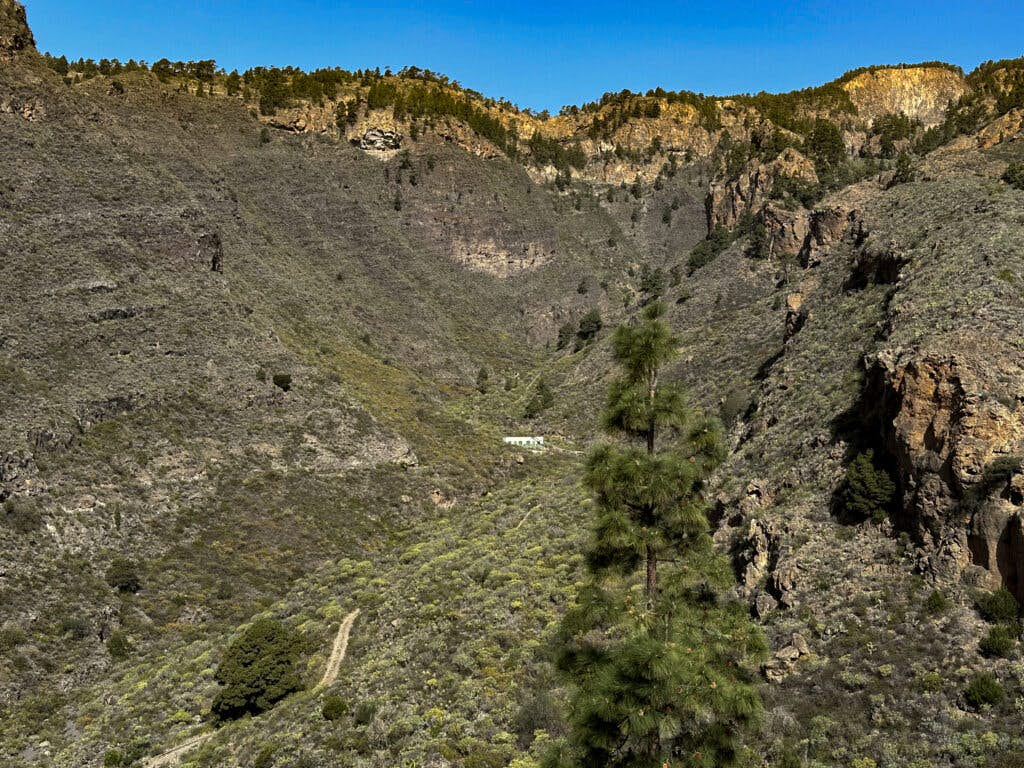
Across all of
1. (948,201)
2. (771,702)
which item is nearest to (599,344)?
(948,201)

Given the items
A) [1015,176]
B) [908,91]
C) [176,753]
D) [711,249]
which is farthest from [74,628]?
[908,91]

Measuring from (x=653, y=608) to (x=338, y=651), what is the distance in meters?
20.6

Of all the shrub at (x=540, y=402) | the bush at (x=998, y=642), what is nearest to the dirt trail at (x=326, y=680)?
the bush at (x=998, y=642)

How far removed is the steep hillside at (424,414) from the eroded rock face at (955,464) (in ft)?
0.30

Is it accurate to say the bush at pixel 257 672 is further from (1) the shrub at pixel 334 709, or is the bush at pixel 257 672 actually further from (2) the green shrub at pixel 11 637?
(2) the green shrub at pixel 11 637

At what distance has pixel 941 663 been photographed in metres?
16.9

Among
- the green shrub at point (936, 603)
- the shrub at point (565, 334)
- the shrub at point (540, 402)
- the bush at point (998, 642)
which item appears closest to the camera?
the bush at point (998, 642)

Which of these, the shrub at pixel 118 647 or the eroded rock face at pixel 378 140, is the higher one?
the eroded rock face at pixel 378 140

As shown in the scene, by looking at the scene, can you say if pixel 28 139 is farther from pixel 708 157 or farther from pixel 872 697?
pixel 708 157

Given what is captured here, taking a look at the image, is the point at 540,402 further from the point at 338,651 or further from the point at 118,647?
the point at 118,647

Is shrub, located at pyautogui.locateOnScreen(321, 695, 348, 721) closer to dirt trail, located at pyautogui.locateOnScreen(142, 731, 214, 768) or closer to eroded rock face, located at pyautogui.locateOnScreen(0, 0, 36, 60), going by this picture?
dirt trail, located at pyautogui.locateOnScreen(142, 731, 214, 768)

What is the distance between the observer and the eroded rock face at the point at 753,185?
75.4 metres

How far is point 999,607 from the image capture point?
675 inches

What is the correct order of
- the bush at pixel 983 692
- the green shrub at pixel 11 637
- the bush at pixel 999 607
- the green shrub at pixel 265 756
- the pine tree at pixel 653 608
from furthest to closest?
the green shrub at pixel 11 637 → the green shrub at pixel 265 756 → the bush at pixel 999 607 → the bush at pixel 983 692 → the pine tree at pixel 653 608
